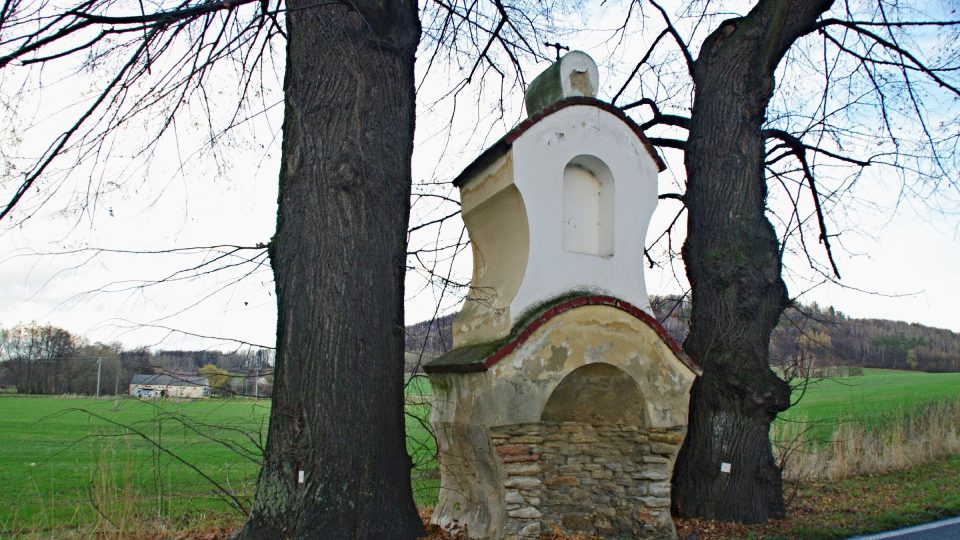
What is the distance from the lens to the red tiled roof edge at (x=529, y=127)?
6.60 metres

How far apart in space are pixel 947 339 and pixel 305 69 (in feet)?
148

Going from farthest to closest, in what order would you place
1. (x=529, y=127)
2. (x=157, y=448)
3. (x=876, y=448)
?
(x=876, y=448) → (x=157, y=448) → (x=529, y=127)

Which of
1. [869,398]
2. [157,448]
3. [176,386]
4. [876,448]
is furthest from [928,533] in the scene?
[869,398]

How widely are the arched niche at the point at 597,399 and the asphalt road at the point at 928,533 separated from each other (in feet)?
8.40

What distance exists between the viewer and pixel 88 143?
5883mm

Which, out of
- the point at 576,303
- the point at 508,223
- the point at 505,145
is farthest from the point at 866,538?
the point at 505,145

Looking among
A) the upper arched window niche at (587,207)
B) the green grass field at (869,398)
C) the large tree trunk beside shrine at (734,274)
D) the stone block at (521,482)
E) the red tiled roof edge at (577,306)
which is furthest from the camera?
the green grass field at (869,398)

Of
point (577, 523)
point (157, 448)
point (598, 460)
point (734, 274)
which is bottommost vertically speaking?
point (577, 523)

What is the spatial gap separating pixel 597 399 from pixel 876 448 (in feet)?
27.8

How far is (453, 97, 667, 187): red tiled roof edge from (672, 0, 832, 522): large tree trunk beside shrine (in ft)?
4.49

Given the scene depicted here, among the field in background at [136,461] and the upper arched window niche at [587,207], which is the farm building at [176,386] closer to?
the field in background at [136,461]

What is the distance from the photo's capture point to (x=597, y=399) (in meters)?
6.98

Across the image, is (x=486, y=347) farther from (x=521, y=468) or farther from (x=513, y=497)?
(x=513, y=497)

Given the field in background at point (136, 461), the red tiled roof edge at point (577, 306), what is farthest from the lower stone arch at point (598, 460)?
the field in background at point (136, 461)
